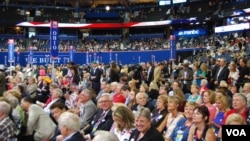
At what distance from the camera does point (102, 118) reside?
6293 mm

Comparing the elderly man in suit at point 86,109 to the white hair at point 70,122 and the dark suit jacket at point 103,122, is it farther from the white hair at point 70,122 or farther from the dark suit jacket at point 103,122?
the white hair at point 70,122

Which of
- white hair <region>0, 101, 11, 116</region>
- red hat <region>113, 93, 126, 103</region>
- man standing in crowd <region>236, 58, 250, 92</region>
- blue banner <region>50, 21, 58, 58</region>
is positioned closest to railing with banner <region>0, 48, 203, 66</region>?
blue banner <region>50, 21, 58, 58</region>

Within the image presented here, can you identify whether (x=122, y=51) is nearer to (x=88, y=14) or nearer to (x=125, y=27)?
(x=125, y=27)

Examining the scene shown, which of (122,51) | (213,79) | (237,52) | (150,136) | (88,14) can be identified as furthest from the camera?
(88,14)

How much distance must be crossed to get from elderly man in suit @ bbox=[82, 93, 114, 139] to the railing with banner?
30135 millimetres

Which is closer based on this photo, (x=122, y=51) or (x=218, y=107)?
(x=218, y=107)

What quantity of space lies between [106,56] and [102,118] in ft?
112

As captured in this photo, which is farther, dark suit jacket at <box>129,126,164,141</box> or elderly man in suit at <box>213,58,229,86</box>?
elderly man in suit at <box>213,58,229,86</box>

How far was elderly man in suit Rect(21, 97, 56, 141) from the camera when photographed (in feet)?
20.2

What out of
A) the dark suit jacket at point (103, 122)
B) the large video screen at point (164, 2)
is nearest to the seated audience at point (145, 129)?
the dark suit jacket at point (103, 122)

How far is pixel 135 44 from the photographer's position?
4325 centimetres

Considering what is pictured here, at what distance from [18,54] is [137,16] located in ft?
54.5

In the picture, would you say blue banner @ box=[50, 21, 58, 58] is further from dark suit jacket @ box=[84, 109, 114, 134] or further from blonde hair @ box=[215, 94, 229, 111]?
blonde hair @ box=[215, 94, 229, 111]

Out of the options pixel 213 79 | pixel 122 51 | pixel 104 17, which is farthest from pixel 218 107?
pixel 104 17
